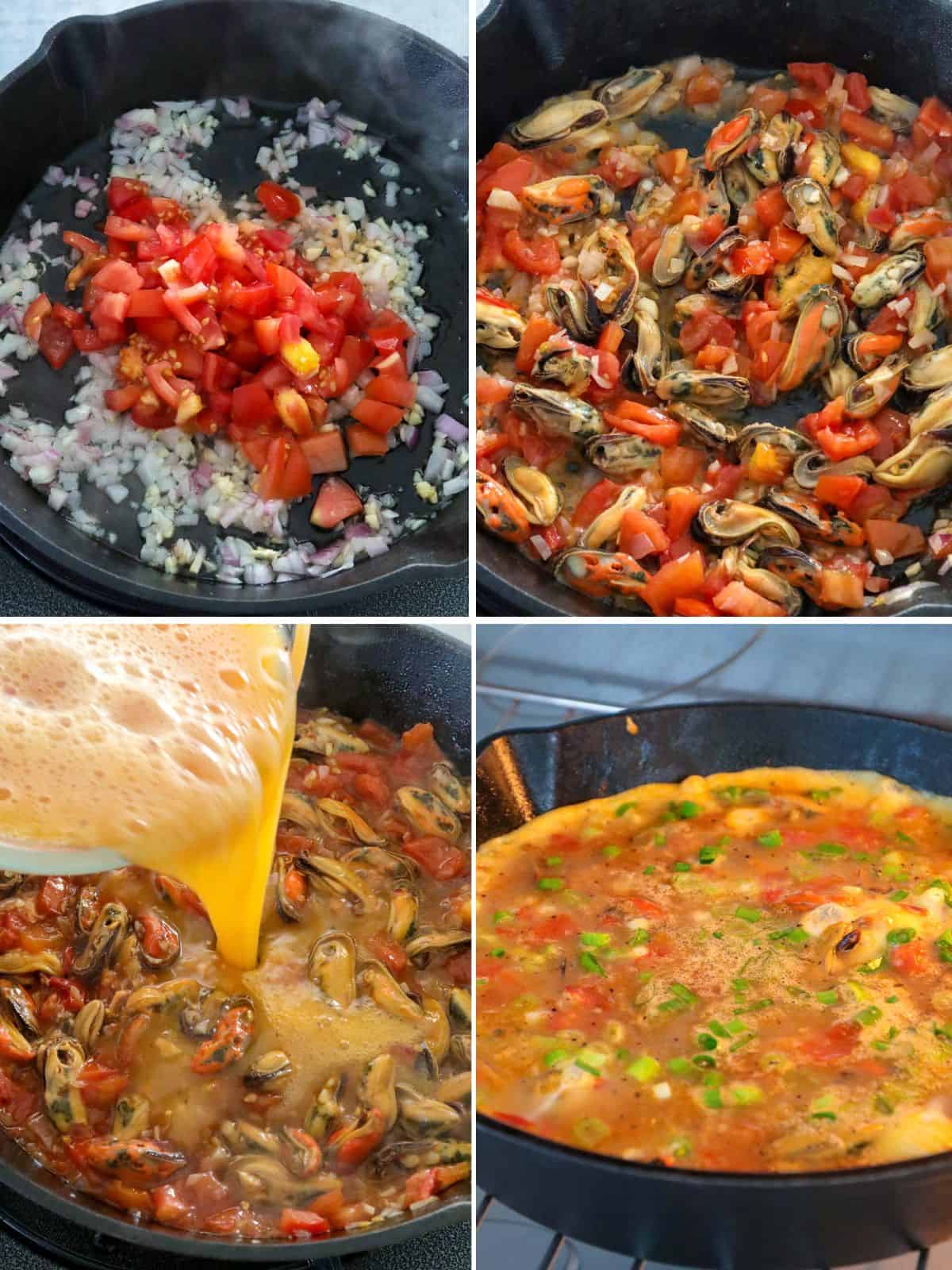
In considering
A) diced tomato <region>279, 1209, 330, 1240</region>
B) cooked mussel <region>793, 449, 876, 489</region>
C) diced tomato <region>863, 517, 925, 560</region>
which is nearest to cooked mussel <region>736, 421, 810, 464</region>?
cooked mussel <region>793, 449, 876, 489</region>

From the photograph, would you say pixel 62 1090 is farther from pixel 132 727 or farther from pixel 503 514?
pixel 503 514

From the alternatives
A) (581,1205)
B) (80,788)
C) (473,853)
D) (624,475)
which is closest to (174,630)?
(80,788)

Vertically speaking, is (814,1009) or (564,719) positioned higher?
(564,719)

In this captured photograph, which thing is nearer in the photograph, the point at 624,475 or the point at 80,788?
the point at 80,788

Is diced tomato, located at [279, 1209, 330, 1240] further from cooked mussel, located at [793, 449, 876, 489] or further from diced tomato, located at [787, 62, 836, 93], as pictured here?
diced tomato, located at [787, 62, 836, 93]

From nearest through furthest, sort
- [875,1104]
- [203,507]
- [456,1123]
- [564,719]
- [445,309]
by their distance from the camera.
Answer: [875,1104], [456,1123], [564,719], [203,507], [445,309]

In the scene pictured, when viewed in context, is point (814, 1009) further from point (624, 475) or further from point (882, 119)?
point (882, 119)

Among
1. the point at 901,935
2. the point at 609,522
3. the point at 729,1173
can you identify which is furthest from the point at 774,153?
the point at 729,1173
